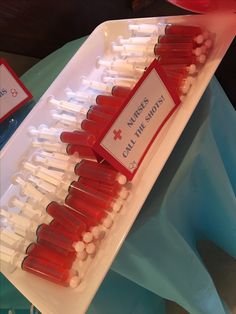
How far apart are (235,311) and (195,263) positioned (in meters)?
0.34

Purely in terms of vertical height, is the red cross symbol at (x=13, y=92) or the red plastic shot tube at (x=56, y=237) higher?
the red cross symbol at (x=13, y=92)

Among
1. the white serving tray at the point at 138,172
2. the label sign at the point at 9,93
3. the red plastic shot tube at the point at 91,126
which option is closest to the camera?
the white serving tray at the point at 138,172

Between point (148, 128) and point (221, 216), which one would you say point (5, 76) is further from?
point (221, 216)

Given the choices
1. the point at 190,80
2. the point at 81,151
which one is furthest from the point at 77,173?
the point at 190,80

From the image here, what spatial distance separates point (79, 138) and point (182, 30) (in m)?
0.29

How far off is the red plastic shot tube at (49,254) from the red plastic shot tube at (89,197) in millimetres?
94

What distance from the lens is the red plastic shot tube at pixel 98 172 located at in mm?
674

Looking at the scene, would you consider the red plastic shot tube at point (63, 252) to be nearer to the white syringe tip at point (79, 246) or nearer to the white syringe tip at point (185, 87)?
the white syringe tip at point (79, 246)

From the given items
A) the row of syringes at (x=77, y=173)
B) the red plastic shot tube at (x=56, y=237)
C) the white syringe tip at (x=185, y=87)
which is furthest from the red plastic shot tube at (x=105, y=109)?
the red plastic shot tube at (x=56, y=237)

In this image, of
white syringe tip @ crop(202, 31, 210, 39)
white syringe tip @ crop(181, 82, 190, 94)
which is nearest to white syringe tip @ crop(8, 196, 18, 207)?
white syringe tip @ crop(181, 82, 190, 94)

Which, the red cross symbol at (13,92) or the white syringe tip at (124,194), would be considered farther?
the red cross symbol at (13,92)

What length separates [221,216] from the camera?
874 mm

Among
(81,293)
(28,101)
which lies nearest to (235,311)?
(81,293)

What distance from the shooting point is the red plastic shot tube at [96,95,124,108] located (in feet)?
2.49
